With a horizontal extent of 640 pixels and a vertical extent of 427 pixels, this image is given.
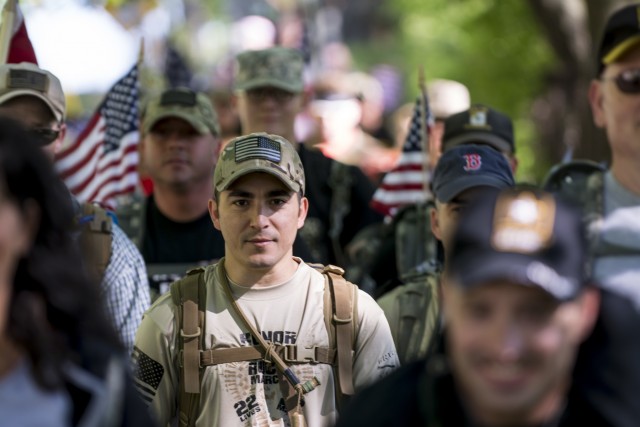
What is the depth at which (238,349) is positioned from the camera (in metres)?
6.08

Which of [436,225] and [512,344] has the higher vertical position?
[436,225]

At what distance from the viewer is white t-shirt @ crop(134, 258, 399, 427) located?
603 cm

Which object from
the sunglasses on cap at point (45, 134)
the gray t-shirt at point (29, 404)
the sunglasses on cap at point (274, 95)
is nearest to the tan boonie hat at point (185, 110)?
the sunglasses on cap at point (274, 95)

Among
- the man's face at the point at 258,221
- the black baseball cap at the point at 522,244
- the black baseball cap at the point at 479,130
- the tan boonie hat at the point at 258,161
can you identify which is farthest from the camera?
the black baseball cap at the point at 479,130

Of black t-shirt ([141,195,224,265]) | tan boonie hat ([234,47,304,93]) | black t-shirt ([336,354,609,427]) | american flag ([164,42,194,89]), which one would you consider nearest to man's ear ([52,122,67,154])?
black t-shirt ([141,195,224,265])

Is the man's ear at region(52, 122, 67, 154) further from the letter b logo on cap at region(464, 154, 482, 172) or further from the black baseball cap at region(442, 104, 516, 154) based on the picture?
the black baseball cap at region(442, 104, 516, 154)

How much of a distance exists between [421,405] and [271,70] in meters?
6.23

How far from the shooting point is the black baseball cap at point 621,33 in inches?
221

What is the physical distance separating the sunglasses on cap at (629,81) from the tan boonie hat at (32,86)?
2971mm

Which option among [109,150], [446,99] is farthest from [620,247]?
[446,99]

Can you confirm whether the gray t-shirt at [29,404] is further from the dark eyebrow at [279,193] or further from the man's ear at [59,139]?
the man's ear at [59,139]

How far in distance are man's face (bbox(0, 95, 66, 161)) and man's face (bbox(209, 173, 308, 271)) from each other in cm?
109

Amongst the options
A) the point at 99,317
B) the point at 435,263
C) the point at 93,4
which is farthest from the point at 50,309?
the point at 93,4

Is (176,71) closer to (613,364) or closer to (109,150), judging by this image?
(109,150)
